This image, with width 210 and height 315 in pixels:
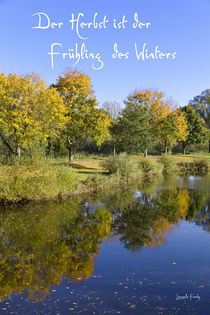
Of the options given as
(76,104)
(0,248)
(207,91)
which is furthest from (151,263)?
(207,91)

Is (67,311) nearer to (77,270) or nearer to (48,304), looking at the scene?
(48,304)

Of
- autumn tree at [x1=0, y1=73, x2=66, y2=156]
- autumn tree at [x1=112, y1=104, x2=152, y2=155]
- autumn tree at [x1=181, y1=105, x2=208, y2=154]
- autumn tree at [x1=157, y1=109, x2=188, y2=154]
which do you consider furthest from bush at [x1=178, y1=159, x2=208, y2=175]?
autumn tree at [x1=0, y1=73, x2=66, y2=156]

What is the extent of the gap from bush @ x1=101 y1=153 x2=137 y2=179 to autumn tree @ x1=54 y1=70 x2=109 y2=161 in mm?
6311

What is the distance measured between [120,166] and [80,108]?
36.4 feet

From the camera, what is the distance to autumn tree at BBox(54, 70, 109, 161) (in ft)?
120

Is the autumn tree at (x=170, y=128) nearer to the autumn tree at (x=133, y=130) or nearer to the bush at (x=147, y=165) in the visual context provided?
the autumn tree at (x=133, y=130)

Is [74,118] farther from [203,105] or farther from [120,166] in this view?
[203,105]

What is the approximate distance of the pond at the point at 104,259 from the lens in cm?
793

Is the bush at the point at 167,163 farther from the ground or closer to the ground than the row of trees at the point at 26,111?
closer to the ground

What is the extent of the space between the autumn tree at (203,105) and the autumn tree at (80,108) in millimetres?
47376

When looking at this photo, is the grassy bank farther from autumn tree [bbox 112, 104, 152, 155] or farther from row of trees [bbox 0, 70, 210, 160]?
autumn tree [bbox 112, 104, 152, 155]

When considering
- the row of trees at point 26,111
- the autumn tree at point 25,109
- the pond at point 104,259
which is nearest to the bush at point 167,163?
the row of trees at point 26,111

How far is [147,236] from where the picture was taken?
13750mm

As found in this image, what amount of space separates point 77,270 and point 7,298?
105 inches
